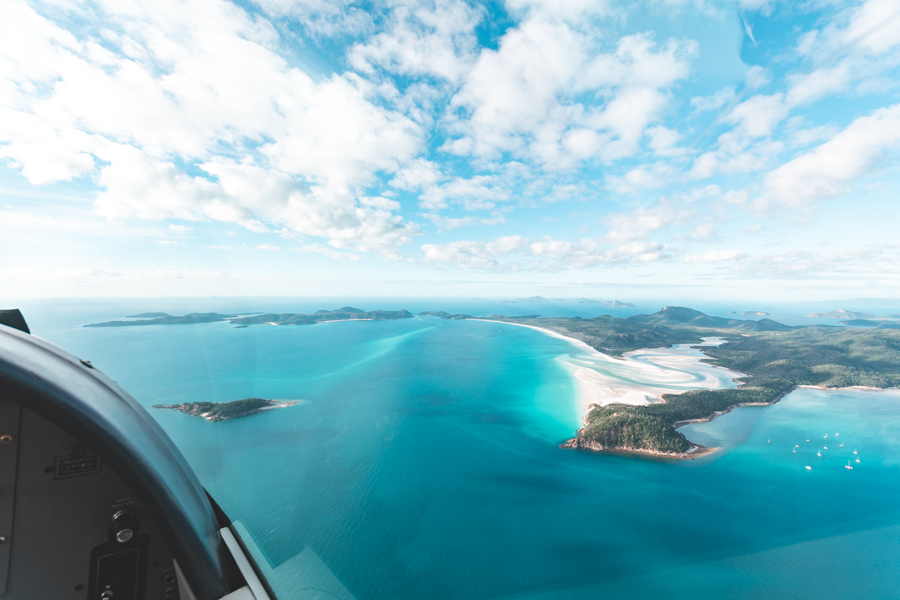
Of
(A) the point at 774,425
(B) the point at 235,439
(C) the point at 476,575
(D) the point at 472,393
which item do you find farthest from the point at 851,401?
(B) the point at 235,439

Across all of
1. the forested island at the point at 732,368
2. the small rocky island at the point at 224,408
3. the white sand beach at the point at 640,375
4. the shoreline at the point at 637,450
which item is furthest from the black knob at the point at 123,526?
the white sand beach at the point at 640,375

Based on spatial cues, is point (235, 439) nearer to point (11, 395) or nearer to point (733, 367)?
point (11, 395)

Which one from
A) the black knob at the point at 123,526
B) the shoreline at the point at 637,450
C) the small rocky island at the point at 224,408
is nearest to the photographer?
the black knob at the point at 123,526

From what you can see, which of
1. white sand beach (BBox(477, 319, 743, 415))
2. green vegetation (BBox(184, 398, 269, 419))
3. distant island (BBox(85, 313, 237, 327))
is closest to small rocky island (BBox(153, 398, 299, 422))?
green vegetation (BBox(184, 398, 269, 419))

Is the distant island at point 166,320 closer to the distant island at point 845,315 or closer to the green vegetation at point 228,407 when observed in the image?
the green vegetation at point 228,407

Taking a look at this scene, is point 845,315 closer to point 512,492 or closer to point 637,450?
point 637,450

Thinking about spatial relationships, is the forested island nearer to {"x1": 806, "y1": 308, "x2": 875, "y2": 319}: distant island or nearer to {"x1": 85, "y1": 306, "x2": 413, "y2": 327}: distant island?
{"x1": 806, "y1": 308, "x2": 875, "y2": 319}: distant island
